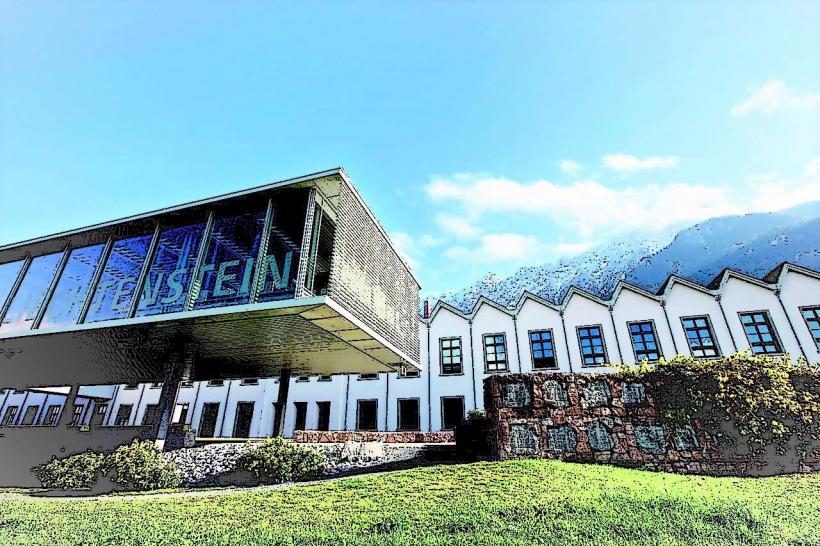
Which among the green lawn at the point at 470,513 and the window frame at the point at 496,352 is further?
the window frame at the point at 496,352

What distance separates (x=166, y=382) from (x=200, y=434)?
17.2 meters

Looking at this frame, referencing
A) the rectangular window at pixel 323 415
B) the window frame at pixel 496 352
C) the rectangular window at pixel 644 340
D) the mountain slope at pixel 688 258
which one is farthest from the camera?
the mountain slope at pixel 688 258

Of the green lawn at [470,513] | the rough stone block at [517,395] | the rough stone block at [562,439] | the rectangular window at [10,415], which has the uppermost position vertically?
the rectangular window at [10,415]

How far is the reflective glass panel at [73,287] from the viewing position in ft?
48.8

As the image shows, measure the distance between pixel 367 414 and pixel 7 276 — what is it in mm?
19138

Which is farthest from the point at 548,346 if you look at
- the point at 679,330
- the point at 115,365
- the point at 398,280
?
the point at 115,365

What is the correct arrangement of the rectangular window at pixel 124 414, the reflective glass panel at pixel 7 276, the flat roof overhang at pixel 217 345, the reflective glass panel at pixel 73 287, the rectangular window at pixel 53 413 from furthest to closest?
the rectangular window at pixel 53 413 < the rectangular window at pixel 124 414 < the reflective glass panel at pixel 7 276 < the reflective glass panel at pixel 73 287 < the flat roof overhang at pixel 217 345

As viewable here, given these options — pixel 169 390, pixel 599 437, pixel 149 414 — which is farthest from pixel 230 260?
pixel 149 414

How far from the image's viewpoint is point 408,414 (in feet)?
84.5

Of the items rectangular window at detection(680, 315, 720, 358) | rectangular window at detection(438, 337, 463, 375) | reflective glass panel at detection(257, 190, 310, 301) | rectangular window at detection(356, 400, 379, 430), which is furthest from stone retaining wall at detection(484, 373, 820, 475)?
rectangular window at detection(356, 400, 379, 430)

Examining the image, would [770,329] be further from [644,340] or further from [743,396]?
[743,396]

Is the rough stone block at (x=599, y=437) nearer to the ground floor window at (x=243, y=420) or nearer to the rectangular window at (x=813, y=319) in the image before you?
the rectangular window at (x=813, y=319)

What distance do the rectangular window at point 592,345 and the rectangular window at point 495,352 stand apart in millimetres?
4322

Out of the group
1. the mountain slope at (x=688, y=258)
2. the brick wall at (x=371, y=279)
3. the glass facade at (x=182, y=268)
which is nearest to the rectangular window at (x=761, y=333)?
the brick wall at (x=371, y=279)
